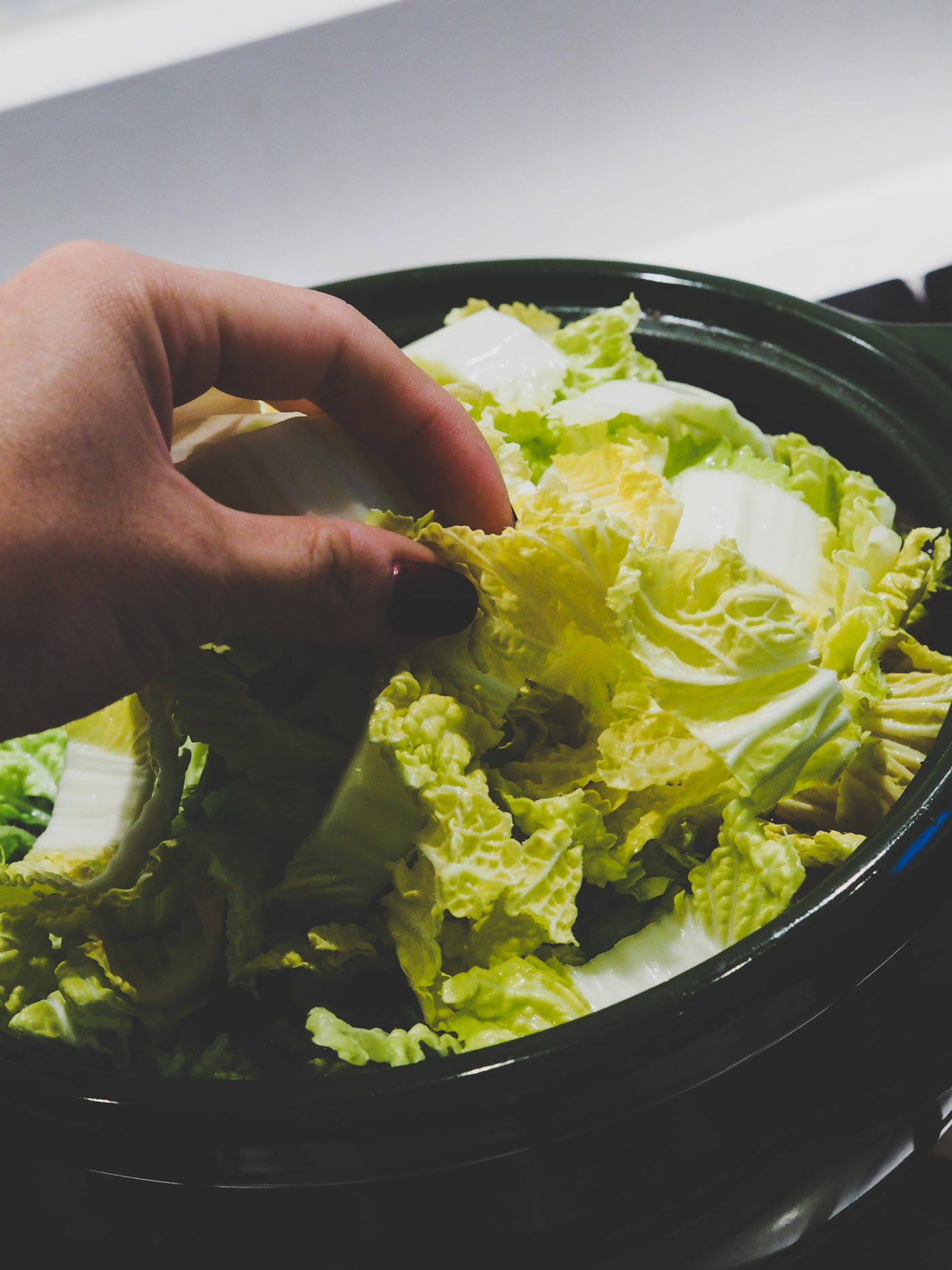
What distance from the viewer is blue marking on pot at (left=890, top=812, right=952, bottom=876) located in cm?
61

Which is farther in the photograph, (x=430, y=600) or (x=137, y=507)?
(x=430, y=600)

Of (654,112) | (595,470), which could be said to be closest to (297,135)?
(654,112)

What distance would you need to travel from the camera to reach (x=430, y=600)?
2.26 ft

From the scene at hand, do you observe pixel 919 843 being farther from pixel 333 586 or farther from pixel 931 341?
pixel 931 341

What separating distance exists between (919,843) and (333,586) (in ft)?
1.25

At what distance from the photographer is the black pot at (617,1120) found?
0.55 meters

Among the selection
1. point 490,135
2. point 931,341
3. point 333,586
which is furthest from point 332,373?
point 490,135

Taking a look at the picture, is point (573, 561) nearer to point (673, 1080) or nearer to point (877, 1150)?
point (673, 1080)

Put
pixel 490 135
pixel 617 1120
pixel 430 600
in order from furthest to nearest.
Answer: pixel 490 135
pixel 430 600
pixel 617 1120

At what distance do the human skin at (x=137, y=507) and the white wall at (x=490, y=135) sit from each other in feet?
3.55

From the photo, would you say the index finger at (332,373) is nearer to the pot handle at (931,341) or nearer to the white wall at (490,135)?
the pot handle at (931,341)

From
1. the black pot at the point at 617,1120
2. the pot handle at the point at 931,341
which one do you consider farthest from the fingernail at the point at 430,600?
the pot handle at the point at 931,341

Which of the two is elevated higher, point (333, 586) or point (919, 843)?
point (333, 586)

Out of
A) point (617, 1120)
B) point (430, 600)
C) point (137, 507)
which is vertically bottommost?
point (617, 1120)
